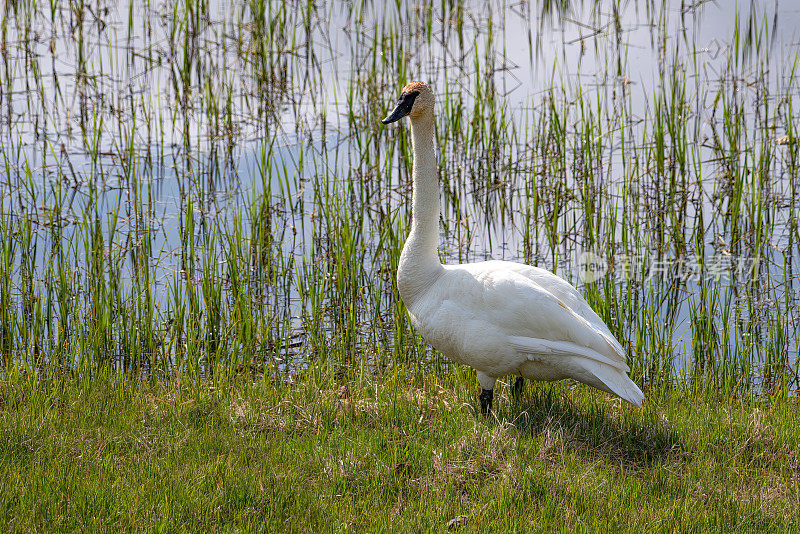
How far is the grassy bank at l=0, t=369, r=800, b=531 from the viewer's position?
370cm

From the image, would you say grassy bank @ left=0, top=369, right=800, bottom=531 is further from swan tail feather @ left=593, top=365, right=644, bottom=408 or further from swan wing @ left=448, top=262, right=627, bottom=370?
swan wing @ left=448, top=262, right=627, bottom=370

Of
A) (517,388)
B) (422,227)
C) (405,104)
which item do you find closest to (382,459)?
(517,388)

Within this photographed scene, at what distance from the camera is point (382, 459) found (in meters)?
4.19

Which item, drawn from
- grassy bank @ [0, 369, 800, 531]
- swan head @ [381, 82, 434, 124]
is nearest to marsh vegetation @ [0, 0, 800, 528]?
grassy bank @ [0, 369, 800, 531]

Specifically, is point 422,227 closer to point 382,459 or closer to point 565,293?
point 565,293

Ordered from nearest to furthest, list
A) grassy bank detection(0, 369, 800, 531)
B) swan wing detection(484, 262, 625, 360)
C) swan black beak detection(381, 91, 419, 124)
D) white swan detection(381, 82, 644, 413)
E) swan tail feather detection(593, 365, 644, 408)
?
grassy bank detection(0, 369, 800, 531)
swan tail feather detection(593, 365, 644, 408)
white swan detection(381, 82, 644, 413)
swan wing detection(484, 262, 625, 360)
swan black beak detection(381, 91, 419, 124)

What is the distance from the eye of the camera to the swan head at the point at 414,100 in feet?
16.4

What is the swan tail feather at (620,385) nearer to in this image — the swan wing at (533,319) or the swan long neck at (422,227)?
the swan wing at (533,319)

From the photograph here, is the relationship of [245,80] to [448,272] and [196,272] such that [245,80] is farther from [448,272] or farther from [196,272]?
[448,272]

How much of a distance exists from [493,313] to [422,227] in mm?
762

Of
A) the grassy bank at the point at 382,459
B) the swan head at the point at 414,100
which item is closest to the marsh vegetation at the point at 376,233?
the grassy bank at the point at 382,459

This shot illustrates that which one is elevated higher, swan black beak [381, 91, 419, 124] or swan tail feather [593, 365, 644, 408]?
swan black beak [381, 91, 419, 124]

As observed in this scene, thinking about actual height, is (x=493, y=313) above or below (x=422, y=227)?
below

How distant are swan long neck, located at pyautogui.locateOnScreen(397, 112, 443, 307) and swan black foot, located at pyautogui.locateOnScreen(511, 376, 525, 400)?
0.81m
